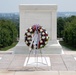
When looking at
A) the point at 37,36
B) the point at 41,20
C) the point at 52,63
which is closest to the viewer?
the point at 37,36

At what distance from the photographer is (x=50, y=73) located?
8.52 meters

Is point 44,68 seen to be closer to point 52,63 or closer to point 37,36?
point 52,63

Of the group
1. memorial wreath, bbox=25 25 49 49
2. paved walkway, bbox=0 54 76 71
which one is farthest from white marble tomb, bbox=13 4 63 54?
memorial wreath, bbox=25 25 49 49

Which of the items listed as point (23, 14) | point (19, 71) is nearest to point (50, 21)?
point (23, 14)

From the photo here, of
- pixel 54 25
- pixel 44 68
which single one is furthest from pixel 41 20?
pixel 44 68

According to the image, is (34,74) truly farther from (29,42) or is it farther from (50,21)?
(50,21)

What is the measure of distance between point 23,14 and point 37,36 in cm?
354

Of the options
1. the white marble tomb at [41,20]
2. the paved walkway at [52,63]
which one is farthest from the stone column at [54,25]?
the paved walkway at [52,63]

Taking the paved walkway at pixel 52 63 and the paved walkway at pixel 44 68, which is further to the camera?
the paved walkway at pixel 52 63

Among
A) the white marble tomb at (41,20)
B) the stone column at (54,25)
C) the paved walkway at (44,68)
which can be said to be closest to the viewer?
the paved walkway at (44,68)

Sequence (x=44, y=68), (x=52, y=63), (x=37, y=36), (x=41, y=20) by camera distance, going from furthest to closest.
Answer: (x=41, y=20)
(x=52, y=63)
(x=37, y=36)
(x=44, y=68)

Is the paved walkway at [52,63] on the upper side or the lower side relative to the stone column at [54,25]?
lower

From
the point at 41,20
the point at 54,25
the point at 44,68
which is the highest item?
the point at 41,20

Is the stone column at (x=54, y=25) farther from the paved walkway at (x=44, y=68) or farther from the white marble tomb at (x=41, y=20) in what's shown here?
the paved walkway at (x=44, y=68)
